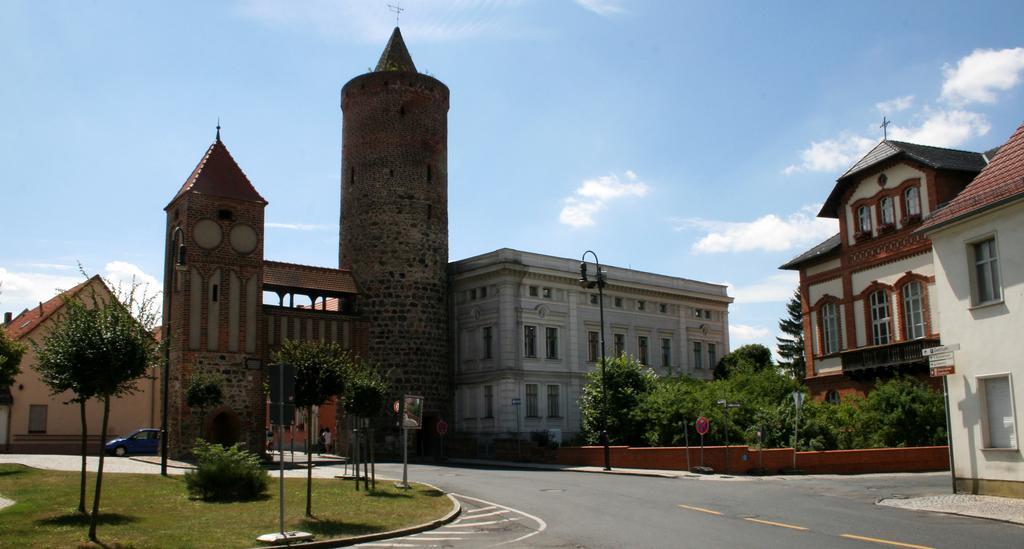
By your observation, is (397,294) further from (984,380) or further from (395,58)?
(984,380)

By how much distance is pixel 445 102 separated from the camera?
182 ft

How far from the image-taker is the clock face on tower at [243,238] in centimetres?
4416

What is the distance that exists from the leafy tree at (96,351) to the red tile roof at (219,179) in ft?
90.0

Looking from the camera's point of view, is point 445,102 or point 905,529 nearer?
point 905,529

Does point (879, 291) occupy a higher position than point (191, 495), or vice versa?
point (879, 291)

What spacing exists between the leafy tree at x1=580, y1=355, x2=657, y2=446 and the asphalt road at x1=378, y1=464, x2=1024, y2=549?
12.3 m

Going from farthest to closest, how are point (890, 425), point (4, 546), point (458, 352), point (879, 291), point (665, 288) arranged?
point (665, 288)
point (458, 352)
point (879, 291)
point (890, 425)
point (4, 546)

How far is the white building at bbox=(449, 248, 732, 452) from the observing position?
167 ft

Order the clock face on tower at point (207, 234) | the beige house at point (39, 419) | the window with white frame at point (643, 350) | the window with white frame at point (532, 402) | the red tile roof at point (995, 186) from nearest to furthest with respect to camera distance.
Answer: the red tile roof at point (995, 186), the clock face on tower at point (207, 234), the beige house at point (39, 419), the window with white frame at point (532, 402), the window with white frame at point (643, 350)

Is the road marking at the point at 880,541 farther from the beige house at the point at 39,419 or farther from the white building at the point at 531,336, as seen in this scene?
the beige house at the point at 39,419

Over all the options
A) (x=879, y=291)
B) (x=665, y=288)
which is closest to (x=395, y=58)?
(x=665, y=288)

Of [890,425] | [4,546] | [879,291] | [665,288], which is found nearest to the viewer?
[4,546]

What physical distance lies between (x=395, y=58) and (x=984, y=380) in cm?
4211

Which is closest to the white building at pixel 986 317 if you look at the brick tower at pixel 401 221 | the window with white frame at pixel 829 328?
the window with white frame at pixel 829 328
